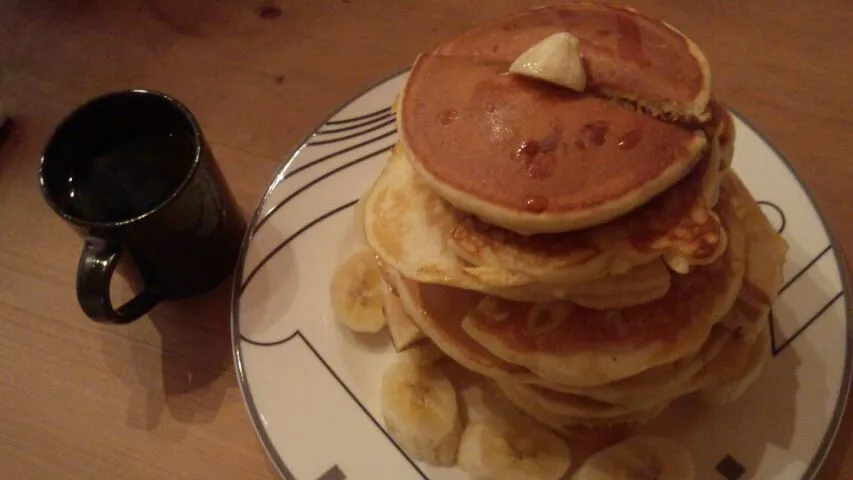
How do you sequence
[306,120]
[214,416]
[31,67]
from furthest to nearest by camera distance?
1. [31,67]
2. [306,120]
3. [214,416]

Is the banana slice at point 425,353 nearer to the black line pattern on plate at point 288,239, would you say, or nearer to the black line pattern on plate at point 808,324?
the black line pattern on plate at point 288,239

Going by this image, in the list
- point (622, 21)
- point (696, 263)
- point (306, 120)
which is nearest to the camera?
point (696, 263)

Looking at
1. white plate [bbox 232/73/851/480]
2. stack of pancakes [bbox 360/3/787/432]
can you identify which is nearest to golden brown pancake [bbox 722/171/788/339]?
stack of pancakes [bbox 360/3/787/432]

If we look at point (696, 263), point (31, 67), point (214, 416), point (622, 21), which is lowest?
point (214, 416)

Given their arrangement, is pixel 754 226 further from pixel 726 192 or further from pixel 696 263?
pixel 696 263

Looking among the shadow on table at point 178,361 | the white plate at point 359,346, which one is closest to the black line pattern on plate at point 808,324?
the white plate at point 359,346

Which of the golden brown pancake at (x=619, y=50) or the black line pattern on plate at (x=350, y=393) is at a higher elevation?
the golden brown pancake at (x=619, y=50)

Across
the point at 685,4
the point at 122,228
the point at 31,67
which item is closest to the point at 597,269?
the point at 122,228

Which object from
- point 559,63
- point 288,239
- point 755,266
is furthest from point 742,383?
point 288,239
